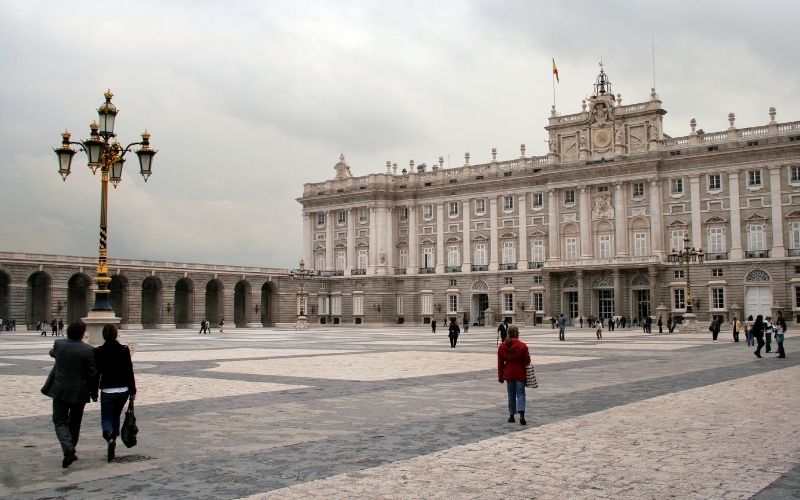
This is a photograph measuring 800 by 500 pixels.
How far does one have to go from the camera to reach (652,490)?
7.41 m

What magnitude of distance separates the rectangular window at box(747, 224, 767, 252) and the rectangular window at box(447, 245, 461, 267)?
2797 centimetres

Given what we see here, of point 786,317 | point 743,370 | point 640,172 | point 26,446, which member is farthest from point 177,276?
point 26,446

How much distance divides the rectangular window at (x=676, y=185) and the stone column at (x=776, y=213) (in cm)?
721

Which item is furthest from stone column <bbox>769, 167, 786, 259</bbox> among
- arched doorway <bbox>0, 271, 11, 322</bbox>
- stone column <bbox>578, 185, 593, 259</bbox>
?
arched doorway <bbox>0, 271, 11, 322</bbox>

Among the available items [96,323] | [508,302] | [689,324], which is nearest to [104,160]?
[96,323]

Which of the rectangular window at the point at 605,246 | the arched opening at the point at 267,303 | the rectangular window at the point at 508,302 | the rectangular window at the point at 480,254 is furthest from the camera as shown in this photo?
the arched opening at the point at 267,303

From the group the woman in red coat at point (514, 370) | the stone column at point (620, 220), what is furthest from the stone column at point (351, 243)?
the woman in red coat at point (514, 370)

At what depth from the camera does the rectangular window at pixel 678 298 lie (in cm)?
6492

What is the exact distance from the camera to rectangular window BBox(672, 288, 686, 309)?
213 ft

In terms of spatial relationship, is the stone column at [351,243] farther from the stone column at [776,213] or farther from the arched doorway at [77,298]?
the stone column at [776,213]

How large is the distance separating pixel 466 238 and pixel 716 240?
24451 mm

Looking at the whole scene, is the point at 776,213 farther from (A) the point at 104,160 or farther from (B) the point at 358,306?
(A) the point at 104,160

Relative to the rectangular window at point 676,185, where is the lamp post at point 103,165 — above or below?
below

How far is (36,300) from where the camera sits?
219 ft
